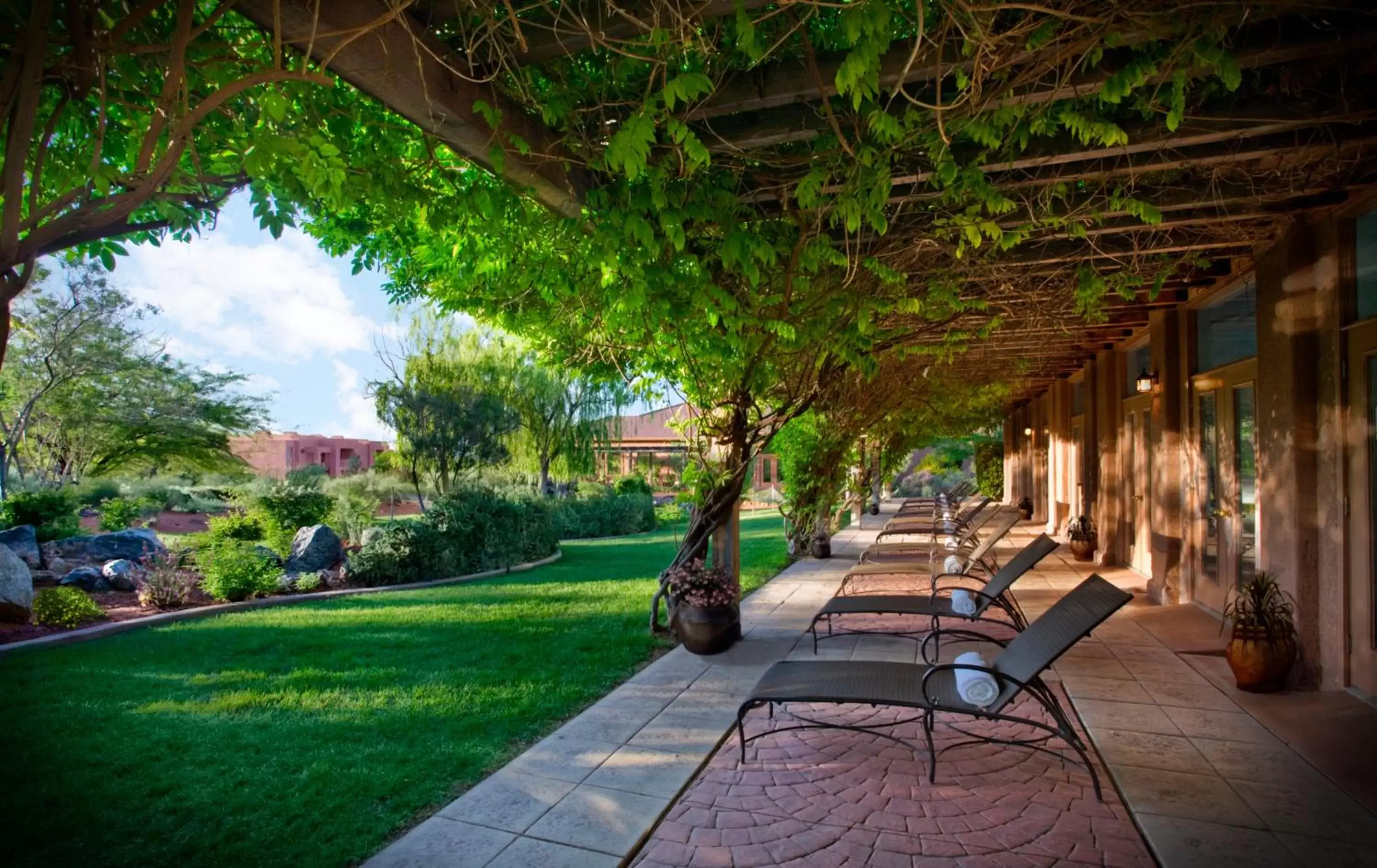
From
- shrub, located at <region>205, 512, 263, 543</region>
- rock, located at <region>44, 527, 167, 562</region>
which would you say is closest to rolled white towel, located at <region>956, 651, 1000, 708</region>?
shrub, located at <region>205, 512, 263, 543</region>

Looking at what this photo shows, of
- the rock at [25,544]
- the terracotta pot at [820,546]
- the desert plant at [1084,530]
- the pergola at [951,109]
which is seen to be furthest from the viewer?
the terracotta pot at [820,546]

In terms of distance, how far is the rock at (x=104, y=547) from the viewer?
34.7ft

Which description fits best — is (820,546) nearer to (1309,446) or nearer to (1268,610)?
(1268,610)

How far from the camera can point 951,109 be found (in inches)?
129

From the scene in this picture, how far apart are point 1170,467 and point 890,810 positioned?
251 inches

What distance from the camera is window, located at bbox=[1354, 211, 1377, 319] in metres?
4.41

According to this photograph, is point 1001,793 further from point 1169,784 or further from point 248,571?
point 248,571

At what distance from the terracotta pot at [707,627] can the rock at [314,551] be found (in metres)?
6.45

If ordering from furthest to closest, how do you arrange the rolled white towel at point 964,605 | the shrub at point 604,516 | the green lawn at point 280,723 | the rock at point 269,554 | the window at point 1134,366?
the shrub at point 604,516
the window at point 1134,366
the rock at point 269,554
the rolled white towel at point 964,605
the green lawn at point 280,723

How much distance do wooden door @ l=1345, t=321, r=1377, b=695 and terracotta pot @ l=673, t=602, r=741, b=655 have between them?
3.81 meters

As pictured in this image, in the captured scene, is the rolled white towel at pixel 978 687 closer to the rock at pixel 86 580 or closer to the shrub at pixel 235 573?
the shrub at pixel 235 573

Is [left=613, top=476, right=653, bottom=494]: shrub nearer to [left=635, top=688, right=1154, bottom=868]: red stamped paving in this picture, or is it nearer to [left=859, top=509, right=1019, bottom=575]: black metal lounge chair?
[left=859, top=509, right=1019, bottom=575]: black metal lounge chair

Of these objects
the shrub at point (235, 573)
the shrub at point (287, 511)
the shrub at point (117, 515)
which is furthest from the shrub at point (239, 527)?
the shrub at point (117, 515)

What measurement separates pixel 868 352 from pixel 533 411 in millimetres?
12806
